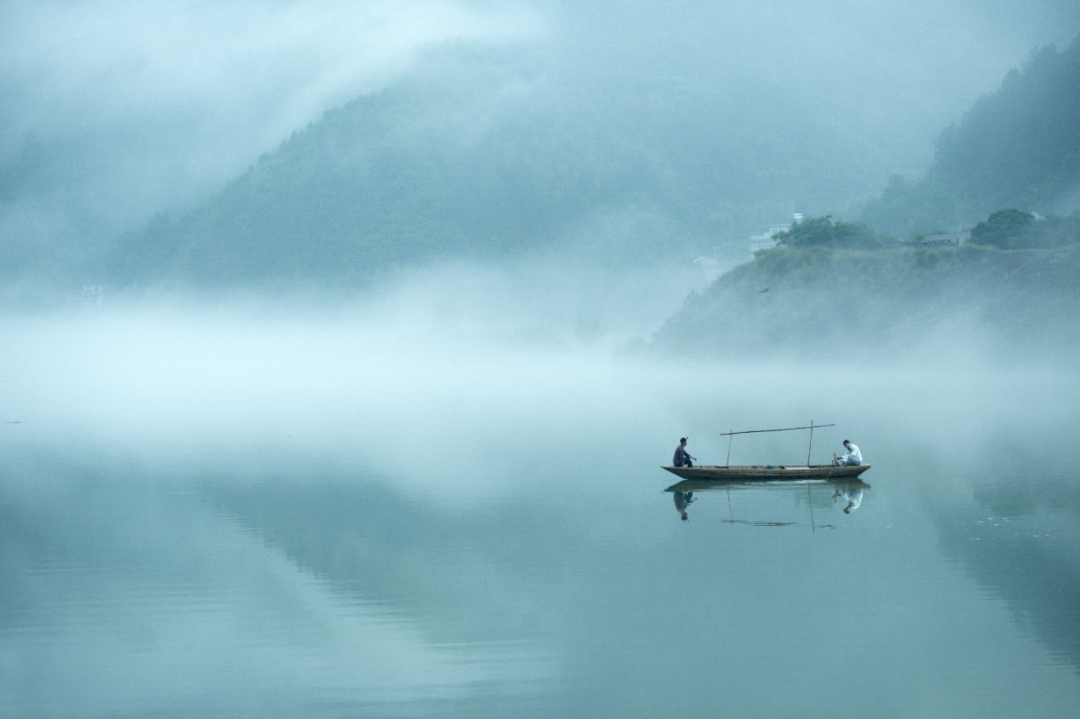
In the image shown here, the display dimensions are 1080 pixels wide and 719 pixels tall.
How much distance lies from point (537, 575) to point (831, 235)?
3171 inches

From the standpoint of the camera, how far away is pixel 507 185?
153 metres

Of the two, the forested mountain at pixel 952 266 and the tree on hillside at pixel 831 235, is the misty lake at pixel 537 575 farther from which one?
the tree on hillside at pixel 831 235

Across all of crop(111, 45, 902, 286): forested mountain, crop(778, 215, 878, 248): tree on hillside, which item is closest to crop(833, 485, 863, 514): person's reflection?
crop(778, 215, 878, 248): tree on hillside

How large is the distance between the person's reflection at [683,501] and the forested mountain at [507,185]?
109246 millimetres

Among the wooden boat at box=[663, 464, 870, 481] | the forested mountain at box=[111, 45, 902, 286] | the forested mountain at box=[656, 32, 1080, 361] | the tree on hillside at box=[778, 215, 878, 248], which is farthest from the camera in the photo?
the forested mountain at box=[111, 45, 902, 286]

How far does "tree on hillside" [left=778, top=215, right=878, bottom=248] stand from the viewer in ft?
298

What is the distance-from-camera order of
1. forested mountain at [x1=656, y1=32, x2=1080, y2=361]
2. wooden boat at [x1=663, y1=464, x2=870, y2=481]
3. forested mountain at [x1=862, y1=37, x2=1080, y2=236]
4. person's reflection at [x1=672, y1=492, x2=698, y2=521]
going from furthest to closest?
forested mountain at [x1=862, y1=37, x2=1080, y2=236]
forested mountain at [x1=656, y1=32, x2=1080, y2=361]
wooden boat at [x1=663, y1=464, x2=870, y2=481]
person's reflection at [x1=672, y1=492, x2=698, y2=521]

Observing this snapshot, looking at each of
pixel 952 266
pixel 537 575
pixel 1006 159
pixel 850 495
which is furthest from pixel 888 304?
pixel 537 575

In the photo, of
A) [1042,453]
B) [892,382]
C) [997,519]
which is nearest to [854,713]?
[997,519]

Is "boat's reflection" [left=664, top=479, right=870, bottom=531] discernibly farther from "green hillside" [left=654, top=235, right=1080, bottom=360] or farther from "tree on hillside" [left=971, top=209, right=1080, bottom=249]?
"tree on hillside" [left=971, top=209, right=1080, bottom=249]

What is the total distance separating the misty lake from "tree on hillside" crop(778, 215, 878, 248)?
1997 inches

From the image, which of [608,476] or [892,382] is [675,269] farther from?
[608,476]

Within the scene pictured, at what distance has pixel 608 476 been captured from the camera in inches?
1110

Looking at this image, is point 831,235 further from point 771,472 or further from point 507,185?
point 771,472
